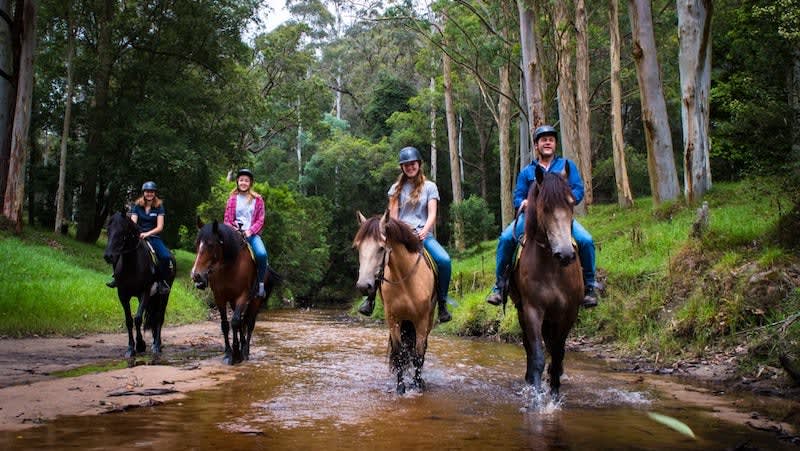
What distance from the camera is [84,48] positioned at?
1149 inches

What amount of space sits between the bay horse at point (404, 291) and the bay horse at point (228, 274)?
2824mm

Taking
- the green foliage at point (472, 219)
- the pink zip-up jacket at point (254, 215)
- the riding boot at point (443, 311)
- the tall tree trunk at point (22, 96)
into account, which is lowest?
the riding boot at point (443, 311)

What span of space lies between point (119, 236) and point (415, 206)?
4.97 m

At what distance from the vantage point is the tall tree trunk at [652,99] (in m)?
16.1

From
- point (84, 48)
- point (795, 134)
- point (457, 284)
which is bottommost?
point (457, 284)

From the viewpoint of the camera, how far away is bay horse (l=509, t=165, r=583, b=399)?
591 centimetres

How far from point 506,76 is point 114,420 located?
26932 mm

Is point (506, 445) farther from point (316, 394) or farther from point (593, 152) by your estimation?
point (593, 152)

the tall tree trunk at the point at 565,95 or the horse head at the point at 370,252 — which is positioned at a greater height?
the tall tree trunk at the point at 565,95

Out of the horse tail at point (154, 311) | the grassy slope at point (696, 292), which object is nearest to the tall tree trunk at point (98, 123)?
the horse tail at point (154, 311)

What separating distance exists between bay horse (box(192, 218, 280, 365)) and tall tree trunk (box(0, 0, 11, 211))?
14119mm

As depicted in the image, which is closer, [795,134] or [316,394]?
[316,394]

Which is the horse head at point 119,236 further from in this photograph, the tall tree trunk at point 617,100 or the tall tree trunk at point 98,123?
the tall tree trunk at point 98,123

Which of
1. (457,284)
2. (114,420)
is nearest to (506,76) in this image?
(457,284)
